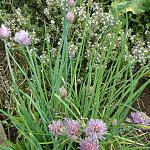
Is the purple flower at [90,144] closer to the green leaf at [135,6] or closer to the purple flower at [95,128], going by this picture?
the purple flower at [95,128]

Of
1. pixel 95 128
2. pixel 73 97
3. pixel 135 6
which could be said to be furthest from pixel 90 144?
pixel 135 6

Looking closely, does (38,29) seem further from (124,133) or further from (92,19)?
(124,133)

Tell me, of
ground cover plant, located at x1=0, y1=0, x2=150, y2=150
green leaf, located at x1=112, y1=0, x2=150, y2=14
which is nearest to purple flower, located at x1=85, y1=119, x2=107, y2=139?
ground cover plant, located at x1=0, y1=0, x2=150, y2=150

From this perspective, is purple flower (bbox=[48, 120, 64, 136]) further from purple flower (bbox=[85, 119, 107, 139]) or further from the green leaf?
the green leaf

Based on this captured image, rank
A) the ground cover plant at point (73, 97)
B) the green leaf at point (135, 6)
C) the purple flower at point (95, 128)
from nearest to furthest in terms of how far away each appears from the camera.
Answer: the purple flower at point (95, 128) < the ground cover plant at point (73, 97) < the green leaf at point (135, 6)

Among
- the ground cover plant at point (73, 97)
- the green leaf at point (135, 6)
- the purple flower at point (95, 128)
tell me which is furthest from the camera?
the green leaf at point (135, 6)

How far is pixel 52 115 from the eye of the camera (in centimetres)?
176

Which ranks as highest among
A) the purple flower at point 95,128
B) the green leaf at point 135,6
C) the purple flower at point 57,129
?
the green leaf at point 135,6

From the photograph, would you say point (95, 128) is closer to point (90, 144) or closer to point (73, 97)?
point (90, 144)

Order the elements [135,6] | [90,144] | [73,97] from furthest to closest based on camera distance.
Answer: [135,6], [73,97], [90,144]

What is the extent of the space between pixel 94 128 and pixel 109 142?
33cm

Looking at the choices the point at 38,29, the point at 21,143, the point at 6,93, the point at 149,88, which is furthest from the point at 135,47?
the point at 21,143

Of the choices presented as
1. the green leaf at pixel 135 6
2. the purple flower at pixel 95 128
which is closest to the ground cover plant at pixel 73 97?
the purple flower at pixel 95 128

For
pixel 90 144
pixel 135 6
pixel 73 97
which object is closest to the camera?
pixel 90 144
